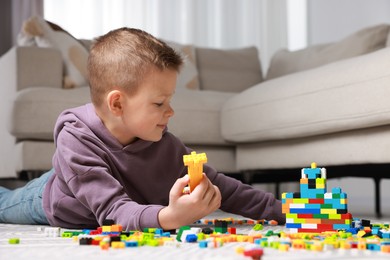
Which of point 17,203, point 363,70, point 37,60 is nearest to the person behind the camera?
point 17,203

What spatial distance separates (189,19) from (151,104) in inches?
133

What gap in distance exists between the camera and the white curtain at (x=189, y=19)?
4.32 m

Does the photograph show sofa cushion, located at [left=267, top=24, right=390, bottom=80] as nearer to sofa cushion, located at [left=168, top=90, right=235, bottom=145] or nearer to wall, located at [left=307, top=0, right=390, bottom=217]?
sofa cushion, located at [left=168, top=90, right=235, bottom=145]

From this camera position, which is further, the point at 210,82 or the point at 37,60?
the point at 210,82

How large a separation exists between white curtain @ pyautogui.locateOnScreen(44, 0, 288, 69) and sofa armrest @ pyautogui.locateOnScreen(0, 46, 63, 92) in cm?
162

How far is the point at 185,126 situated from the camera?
2498mm

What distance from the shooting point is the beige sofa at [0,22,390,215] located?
185cm

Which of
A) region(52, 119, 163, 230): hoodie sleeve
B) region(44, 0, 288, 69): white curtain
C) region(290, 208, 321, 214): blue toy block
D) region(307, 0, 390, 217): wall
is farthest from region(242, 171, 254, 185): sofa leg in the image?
region(44, 0, 288, 69): white curtain

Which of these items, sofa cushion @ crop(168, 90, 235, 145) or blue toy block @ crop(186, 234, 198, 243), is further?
sofa cushion @ crop(168, 90, 235, 145)

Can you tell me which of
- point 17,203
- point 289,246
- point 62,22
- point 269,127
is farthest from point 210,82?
point 289,246

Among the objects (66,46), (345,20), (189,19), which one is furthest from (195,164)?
(345,20)

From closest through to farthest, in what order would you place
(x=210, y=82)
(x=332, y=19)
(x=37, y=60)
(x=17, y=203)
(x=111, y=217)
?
(x=111, y=217)
(x=17, y=203)
(x=37, y=60)
(x=210, y=82)
(x=332, y=19)

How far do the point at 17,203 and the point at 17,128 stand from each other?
2.28ft

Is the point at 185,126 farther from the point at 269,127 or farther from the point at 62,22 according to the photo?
the point at 62,22
